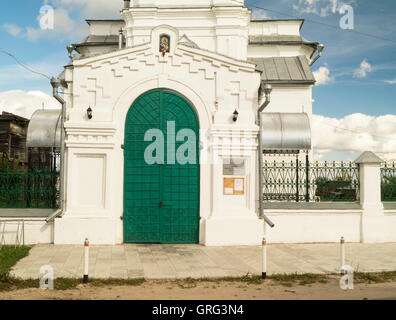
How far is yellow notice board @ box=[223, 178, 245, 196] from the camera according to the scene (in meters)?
12.1

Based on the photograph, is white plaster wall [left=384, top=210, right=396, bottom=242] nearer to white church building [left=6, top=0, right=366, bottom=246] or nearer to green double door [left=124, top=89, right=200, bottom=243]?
white church building [left=6, top=0, right=366, bottom=246]

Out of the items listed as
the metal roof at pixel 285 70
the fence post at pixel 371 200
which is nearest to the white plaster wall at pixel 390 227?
the fence post at pixel 371 200

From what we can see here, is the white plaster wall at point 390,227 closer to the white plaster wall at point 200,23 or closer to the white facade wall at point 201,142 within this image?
the white facade wall at point 201,142

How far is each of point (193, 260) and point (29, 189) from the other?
561 cm

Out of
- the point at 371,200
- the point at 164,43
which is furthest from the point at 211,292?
the point at 371,200

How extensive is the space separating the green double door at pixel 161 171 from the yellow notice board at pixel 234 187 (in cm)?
87

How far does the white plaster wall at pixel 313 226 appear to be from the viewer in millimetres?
12453

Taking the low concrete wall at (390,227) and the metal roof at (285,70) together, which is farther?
the metal roof at (285,70)

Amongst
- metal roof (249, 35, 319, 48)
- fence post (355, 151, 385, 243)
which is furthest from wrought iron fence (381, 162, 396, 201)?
metal roof (249, 35, 319, 48)

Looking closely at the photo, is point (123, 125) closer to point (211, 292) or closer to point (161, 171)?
point (161, 171)

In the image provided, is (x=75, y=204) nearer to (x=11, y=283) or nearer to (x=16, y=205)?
(x=16, y=205)

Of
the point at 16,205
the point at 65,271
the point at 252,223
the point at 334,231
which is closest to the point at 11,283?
the point at 65,271

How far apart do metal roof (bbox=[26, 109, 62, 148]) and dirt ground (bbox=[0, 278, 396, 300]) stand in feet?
19.3

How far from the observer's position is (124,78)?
12164 mm
